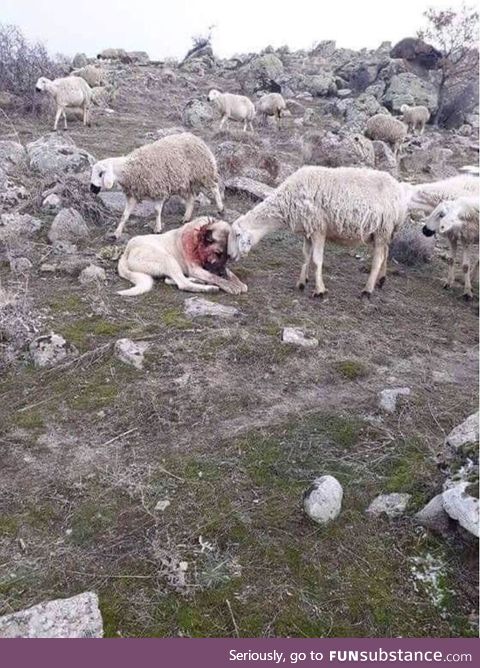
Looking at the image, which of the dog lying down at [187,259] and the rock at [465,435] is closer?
the rock at [465,435]

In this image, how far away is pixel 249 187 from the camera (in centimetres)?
1073

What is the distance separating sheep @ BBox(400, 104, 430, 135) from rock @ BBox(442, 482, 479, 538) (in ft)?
70.4

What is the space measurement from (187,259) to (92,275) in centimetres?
116

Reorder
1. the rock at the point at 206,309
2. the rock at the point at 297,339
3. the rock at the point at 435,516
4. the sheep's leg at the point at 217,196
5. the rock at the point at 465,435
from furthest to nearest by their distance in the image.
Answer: the sheep's leg at the point at 217,196 < the rock at the point at 206,309 < the rock at the point at 297,339 < the rock at the point at 465,435 < the rock at the point at 435,516

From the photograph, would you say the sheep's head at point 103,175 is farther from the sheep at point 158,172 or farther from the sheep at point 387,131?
the sheep at point 387,131

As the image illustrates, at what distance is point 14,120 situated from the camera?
613 inches

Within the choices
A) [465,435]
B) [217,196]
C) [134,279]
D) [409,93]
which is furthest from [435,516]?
[409,93]

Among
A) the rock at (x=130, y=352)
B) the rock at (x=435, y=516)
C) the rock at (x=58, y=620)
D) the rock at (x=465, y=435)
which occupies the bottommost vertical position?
the rock at (x=130, y=352)

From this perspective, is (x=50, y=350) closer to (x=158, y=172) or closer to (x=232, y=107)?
(x=158, y=172)

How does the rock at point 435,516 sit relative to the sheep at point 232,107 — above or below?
below

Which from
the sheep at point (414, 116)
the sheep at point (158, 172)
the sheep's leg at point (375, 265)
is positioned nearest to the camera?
the sheep's leg at point (375, 265)

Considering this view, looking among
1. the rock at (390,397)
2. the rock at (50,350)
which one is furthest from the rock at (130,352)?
the rock at (390,397)

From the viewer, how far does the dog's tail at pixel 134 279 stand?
6680 mm

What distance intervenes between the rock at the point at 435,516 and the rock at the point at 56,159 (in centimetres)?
868
